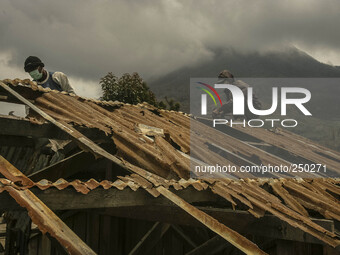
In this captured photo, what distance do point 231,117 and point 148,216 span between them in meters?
9.01

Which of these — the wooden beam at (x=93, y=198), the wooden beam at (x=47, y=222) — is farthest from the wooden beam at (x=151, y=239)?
the wooden beam at (x=47, y=222)

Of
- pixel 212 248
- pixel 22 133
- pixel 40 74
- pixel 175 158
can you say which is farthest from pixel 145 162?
pixel 40 74

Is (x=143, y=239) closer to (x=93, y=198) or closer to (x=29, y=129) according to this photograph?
(x=29, y=129)

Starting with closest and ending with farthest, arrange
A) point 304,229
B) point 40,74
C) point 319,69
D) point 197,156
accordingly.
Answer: point 304,229
point 197,156
point 40,74
point 319,69

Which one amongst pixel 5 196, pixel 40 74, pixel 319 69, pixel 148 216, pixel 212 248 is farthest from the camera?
pixel 319 69

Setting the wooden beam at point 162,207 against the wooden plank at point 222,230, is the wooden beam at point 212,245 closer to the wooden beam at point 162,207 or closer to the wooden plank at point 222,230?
the wooden beam at point 162,207

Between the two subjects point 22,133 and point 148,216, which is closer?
point 148,216

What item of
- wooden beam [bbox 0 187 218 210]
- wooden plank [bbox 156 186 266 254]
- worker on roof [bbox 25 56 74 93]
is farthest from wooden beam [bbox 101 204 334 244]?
worker on roof [bbox 25 56 74 93]

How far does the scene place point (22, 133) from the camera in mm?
5824

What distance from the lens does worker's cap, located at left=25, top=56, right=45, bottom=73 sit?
859 centimetres

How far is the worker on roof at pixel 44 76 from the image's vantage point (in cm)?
863

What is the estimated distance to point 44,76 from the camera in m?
8.88

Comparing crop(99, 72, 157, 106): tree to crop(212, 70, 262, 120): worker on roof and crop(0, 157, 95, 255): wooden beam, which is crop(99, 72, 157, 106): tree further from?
crop(0, 157, 95, 255): wooden beam

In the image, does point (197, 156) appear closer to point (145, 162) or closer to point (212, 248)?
point (145, 162)
